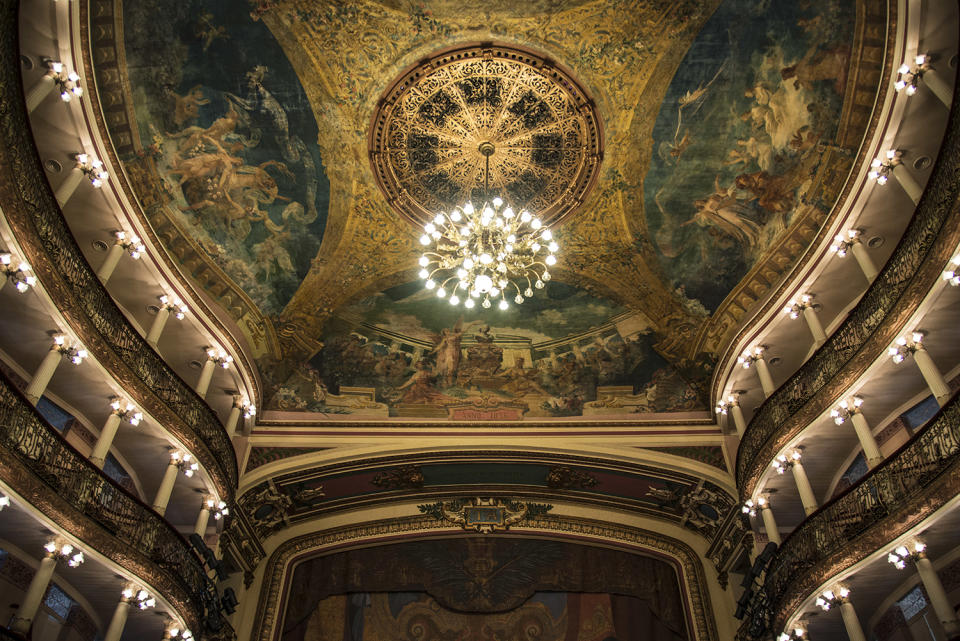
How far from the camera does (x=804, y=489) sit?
1095cm

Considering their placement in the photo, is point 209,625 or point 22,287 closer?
point 22,287

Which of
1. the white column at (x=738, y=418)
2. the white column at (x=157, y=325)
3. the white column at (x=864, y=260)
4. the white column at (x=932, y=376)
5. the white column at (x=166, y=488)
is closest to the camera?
the white column at (x=932, y=376)

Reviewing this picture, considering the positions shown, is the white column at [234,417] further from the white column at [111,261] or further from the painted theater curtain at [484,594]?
the white column at [111,261]

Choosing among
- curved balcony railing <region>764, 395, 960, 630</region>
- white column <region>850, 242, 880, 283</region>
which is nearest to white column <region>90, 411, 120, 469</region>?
curved balcony railing <region>764, 395, 960, 630</region>

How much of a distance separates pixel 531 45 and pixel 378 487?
373 inches

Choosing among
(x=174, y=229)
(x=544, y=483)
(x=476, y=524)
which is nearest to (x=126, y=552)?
(x=174, y=229)

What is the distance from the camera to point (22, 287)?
8.63 meters

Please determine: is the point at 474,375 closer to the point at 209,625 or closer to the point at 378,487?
the point at 378,487

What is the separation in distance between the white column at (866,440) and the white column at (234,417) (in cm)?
1064

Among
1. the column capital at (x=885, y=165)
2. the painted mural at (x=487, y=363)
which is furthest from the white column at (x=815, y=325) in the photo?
the painted mural at (x=487, y=363)

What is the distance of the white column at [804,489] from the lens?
35.1 ft

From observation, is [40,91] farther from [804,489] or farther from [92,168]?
[804,489]

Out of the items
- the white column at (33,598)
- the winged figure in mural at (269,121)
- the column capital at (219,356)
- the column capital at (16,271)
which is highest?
the winged figure in mural at (269,121)

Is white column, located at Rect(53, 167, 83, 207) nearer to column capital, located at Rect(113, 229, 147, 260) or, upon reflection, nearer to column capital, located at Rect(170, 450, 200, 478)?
column capital, located at Rect(113, 229, 147, 260)
